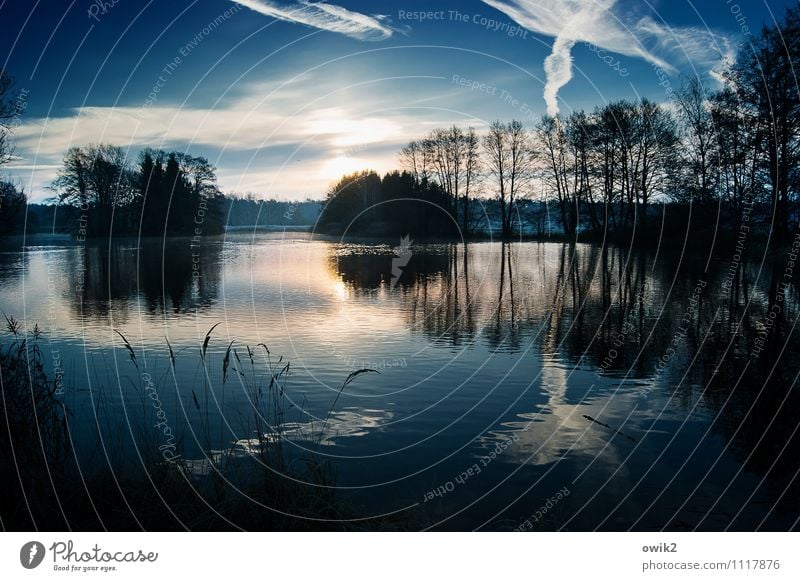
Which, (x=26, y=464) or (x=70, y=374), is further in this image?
(x=70, y=374)

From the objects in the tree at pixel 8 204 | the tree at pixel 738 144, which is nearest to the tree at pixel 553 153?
the tree at pixel 738 144

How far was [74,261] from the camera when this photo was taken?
52469mm

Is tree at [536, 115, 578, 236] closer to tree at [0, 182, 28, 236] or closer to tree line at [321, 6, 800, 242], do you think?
tree line at [321, 6, 800, 242]

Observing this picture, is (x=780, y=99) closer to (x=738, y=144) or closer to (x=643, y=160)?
(x=738, y=144)

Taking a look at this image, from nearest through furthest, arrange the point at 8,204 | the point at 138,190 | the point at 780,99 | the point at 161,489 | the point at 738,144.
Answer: the point at 161,489 → the point at 8,204 → the point at 780,99 → the point at 738,144 → the point at 138,190

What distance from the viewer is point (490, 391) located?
13.4 m

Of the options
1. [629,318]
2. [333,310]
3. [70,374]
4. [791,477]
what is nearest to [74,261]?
[333,310]

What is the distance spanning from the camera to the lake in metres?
8.53

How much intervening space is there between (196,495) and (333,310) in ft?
55.1

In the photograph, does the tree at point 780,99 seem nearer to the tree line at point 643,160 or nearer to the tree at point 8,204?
the tree line at point 643,160

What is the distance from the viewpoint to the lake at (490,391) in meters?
8.53


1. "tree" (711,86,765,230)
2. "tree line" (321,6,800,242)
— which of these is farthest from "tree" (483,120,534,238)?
"tree" (711,86,765,230)

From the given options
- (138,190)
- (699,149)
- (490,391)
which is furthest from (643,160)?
(138,190)

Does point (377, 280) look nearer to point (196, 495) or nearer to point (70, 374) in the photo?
point (70, 374)
